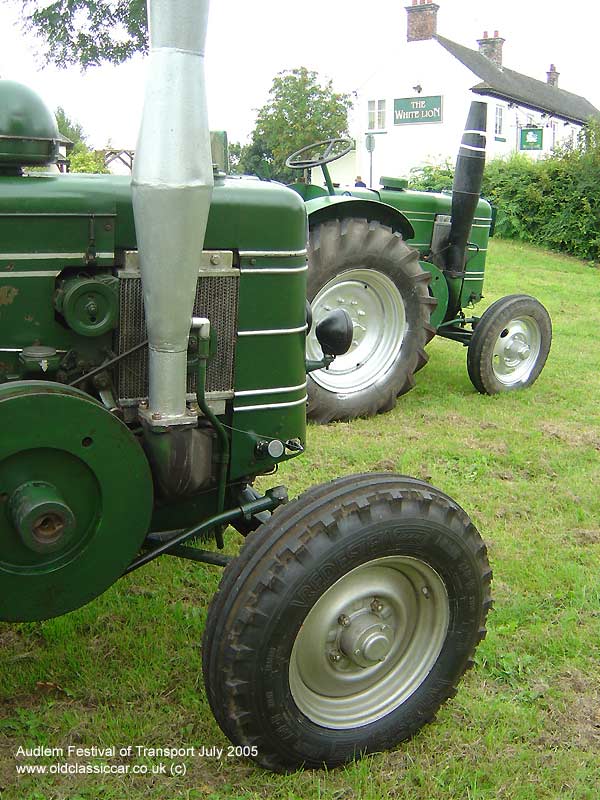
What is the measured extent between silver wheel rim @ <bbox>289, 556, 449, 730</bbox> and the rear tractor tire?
3824mm

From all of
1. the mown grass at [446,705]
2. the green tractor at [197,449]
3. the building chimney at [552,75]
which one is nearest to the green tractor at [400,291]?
the mown grass at [446,705]

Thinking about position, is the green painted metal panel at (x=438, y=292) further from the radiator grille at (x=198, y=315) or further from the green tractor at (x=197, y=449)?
the radiator grille at (x=198, y=315)

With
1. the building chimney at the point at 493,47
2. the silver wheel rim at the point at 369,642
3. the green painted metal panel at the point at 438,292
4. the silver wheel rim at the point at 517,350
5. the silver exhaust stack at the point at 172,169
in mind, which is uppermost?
the building chimney at the point at 493,47

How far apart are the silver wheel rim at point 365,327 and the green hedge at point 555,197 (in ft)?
39.3

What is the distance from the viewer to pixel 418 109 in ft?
97.5

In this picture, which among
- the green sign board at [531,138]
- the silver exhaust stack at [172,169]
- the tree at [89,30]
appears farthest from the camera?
the green sign board at [531,138]

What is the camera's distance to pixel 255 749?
2240 mm

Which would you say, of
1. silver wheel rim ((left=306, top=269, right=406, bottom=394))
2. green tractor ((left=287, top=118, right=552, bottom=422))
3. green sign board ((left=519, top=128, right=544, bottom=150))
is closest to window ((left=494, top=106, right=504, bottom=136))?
green sign board ((left=519, top=128, right=544, bottom=150))

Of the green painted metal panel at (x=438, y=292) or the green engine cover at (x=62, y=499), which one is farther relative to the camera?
the green painted metal panel at (x=438, y=292)

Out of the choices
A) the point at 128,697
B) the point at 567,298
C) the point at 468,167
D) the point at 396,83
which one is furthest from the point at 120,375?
the point at 396,83

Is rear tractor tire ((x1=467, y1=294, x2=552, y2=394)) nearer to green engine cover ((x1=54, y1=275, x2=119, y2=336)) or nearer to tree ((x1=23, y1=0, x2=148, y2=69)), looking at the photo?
green engine cover ((x1=54, y1=275, x2=119, y2=336))

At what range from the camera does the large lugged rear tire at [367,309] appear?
17.5 feet

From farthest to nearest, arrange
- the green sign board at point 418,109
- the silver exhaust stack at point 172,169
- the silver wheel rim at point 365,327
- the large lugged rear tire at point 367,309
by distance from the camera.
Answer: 1. the green sign board at point 418,109
2. the silver wheel rim at point 365,327
3. the large lugged rear tire at point 367,309
4. the silver exhaust stack at point 172,169

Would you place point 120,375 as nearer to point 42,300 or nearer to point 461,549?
point 42,300
